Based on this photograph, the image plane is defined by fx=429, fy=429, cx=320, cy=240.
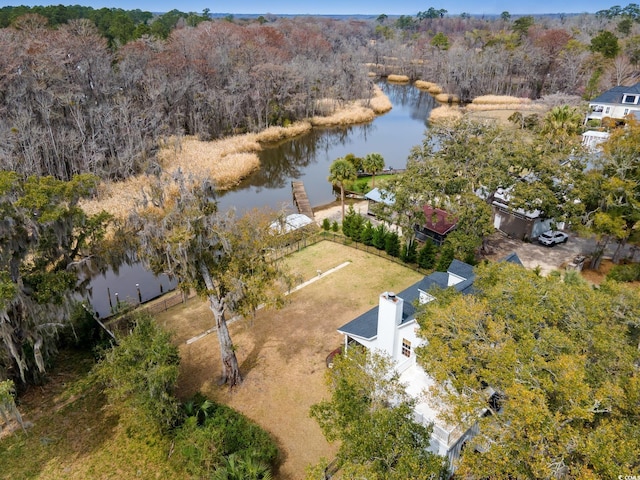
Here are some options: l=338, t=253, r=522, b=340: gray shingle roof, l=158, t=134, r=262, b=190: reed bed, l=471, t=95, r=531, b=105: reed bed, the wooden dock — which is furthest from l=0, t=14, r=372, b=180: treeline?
l=338, t=253, r=522, b=340: gray shingle roof

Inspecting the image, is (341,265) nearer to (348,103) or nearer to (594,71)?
(348,103)

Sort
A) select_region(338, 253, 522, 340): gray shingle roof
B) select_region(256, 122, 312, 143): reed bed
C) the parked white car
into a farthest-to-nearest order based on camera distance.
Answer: select_region(256, 122, 312, 143): reed bed, the parked white car, select_region(338, 253, 522, 340): gray shingle roof

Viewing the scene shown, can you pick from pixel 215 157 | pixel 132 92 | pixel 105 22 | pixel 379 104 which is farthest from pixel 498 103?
pixel 105 22

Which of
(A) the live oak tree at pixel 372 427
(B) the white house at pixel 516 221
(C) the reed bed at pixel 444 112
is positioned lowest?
(B) the white house at pixel 516 221

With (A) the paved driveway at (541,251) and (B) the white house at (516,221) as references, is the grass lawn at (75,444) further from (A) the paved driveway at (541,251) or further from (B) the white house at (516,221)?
(B) the white house at (516,221)

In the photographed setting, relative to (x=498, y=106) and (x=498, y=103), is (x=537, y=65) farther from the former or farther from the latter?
(x=498, y=106)

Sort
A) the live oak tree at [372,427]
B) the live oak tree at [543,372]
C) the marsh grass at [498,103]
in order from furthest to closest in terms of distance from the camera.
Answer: the marsh grass at [498,103]
the live oak tree at [372,427]
the live oak tree at [543,372]

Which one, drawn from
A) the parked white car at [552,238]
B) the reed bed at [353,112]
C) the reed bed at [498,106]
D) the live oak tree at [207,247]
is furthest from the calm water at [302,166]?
the parked white car at [552,238]

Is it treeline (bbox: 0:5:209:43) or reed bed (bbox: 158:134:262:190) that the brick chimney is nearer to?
reed bed (bbox: 158:134:262:190)
